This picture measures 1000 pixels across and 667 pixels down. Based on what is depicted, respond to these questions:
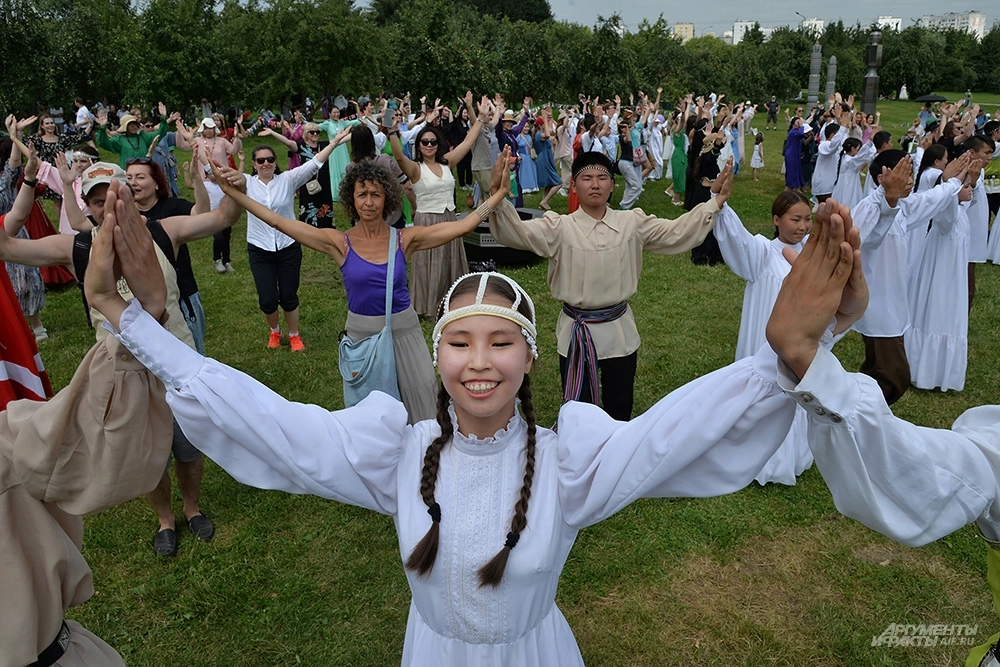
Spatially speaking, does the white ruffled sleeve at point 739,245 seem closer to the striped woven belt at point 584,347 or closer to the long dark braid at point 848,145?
the striped woven belt at point 584,347

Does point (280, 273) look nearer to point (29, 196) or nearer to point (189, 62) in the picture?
point (29, 196)

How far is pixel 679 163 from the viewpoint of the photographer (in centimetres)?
1634

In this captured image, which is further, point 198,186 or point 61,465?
point 198,186

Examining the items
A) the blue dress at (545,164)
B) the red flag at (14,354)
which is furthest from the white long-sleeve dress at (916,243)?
the blue dress at (545,164)

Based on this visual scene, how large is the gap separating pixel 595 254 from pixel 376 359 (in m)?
1.57

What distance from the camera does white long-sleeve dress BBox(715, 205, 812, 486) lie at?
190 inches

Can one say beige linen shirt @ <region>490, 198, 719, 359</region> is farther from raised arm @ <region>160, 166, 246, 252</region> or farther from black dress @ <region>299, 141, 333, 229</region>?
black dress @ <region>299, 141, 333, 229</region>

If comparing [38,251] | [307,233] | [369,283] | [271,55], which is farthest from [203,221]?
[271,55]

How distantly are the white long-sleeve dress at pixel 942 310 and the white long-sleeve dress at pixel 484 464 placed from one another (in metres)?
5.66

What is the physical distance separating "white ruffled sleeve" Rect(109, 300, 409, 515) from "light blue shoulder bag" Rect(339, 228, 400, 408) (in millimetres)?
2528

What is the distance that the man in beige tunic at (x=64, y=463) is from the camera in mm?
1813

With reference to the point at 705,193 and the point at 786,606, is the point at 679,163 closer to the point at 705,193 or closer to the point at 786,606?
the point at 705,193

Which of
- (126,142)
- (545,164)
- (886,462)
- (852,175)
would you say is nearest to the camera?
(886,462)

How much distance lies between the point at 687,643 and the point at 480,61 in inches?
1235
